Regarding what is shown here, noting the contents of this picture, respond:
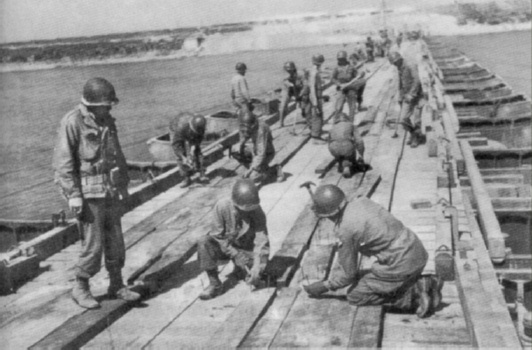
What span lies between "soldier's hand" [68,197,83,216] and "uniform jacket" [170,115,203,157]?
4.38 m

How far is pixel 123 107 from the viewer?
41.8m

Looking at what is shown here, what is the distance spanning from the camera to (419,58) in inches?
1275

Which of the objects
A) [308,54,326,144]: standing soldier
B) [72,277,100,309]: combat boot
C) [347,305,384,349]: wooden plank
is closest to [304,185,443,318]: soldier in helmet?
Answer: [347,305,384,349]: wooden plank

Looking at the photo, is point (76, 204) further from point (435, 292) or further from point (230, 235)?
point (435, 292)

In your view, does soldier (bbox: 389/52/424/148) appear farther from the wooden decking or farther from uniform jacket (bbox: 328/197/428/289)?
uniform jacket (bbox: 328/197/428/289)

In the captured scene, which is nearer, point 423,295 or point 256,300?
point 423,295

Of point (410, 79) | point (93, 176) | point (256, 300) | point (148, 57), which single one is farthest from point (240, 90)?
point (148, 57)

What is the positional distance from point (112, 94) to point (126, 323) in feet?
6.49

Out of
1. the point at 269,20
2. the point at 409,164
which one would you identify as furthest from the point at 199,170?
the point at 269,20

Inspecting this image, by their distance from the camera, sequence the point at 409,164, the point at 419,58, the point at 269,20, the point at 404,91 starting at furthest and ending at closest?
1. the point at 269,20
2. the point at 419,58
3. the point at 404,91
4. the point at 409,164

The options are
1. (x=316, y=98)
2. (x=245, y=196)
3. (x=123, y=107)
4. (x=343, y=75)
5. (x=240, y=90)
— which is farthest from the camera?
(x=123, y=107)

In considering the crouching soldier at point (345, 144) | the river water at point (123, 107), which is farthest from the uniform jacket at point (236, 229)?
Result: the river water at point (123, 107)

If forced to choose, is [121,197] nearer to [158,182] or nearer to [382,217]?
[382,217]

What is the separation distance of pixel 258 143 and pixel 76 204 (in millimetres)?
4620
